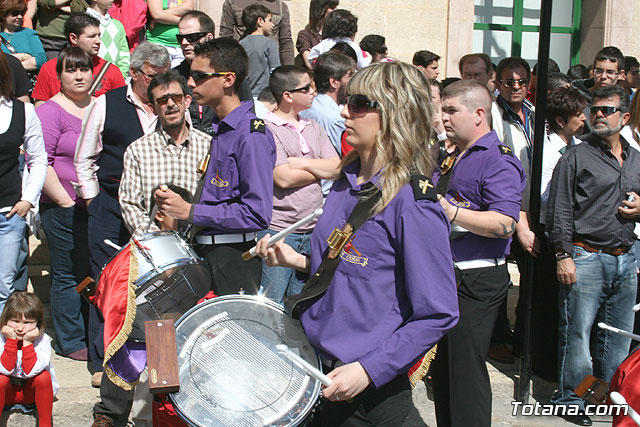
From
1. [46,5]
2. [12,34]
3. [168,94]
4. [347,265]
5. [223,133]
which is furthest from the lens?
[46,5]

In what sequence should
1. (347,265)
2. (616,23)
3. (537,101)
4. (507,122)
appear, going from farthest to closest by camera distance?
1. (616,23)
2. (507,122)
3. (537,101)
4. (347,265)

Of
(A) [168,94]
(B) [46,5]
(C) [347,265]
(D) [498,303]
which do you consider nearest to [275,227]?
(A) [168,94]

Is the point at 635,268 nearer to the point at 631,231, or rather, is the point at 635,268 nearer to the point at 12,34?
the point at 631,231

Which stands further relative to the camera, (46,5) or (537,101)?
(46,5)

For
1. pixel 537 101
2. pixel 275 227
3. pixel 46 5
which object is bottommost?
pixel 275 227

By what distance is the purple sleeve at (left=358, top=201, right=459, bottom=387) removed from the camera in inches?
100

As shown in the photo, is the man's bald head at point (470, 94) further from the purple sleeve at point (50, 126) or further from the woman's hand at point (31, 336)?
the purple sleeve at point (50, 126)

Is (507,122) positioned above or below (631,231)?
above

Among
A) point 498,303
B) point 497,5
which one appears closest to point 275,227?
point 498,303

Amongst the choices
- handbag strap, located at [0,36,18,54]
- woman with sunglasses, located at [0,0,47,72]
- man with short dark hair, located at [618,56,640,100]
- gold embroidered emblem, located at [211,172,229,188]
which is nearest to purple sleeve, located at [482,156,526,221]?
gold embroidered emblem, located at [211,172,229,188]

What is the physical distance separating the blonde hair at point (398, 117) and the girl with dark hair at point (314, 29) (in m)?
6.17

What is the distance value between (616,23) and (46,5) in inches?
306

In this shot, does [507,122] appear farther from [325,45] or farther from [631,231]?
[325,45]

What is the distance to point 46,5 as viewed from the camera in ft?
25.3
